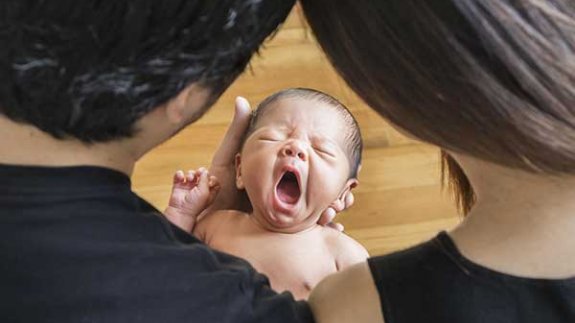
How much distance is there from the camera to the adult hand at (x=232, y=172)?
1228mm

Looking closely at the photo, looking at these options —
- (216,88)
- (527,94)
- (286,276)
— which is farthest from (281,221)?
(527,94)

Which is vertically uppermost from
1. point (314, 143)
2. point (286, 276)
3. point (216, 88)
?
point (216, 88)

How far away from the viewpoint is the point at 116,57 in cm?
57

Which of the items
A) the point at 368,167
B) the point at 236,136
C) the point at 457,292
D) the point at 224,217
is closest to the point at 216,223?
the point at 224,217

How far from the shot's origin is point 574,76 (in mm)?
553

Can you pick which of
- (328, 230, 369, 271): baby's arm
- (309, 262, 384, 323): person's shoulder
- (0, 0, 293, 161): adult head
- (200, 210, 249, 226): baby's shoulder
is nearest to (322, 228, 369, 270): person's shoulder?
(328, 230, 369, 271): baby's arm

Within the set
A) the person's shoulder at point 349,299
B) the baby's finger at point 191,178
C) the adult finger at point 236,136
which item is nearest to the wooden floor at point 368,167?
the adult finger at point 236,136

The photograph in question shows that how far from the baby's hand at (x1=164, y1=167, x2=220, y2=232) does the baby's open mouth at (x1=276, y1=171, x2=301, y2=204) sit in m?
0.10

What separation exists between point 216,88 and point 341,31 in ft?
0.35

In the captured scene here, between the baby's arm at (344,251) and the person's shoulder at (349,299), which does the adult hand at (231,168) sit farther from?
the person's shoulder at (349,299)

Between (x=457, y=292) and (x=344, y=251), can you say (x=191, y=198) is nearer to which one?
(x=344, y=251)

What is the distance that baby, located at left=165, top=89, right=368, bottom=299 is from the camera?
1.15 meters

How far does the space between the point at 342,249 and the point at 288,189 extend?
0.37ft

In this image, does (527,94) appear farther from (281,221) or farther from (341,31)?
(281,221)
